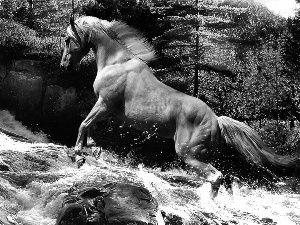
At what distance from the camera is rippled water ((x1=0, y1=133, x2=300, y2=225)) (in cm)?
478

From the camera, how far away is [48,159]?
21.4 ft

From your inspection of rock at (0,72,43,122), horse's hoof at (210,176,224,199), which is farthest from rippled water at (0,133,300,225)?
rock at (0,72,43,122)

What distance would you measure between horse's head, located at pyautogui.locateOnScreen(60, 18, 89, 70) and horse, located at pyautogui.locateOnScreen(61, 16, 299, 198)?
7 cm

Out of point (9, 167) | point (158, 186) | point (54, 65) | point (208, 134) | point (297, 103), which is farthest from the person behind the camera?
point (54, 65)

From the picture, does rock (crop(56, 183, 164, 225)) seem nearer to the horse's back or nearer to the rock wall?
the horse's back

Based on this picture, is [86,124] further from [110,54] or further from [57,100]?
[57,100]

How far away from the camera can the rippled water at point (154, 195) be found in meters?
4.78

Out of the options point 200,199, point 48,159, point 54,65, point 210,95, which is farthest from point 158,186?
point 54,65

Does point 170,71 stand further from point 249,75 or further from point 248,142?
point 248,142

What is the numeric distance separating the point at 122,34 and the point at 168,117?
1249 millimetres

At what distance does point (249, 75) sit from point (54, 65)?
3956 mm

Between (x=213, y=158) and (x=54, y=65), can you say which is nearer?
(x=213, y=158)

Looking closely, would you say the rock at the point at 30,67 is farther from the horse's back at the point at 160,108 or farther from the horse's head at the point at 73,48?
the horse's back at the point at 160,108

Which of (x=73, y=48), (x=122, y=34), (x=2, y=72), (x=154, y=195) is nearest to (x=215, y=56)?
(x=2, y=72)
